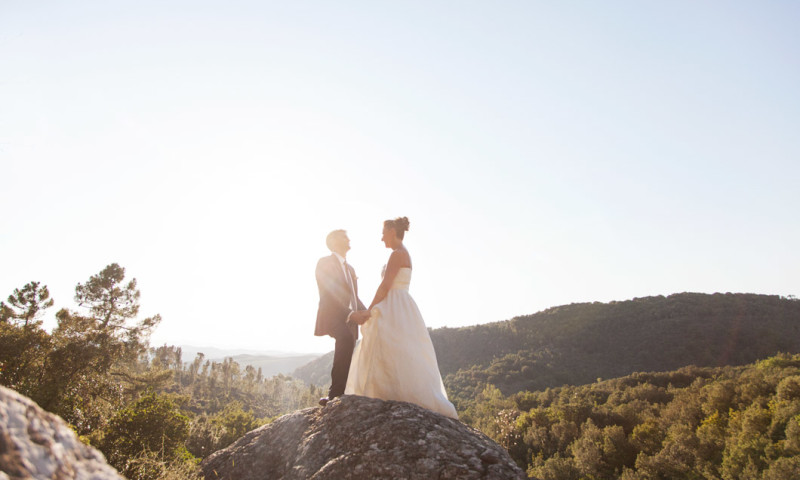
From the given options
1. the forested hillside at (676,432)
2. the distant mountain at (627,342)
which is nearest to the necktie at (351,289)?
the forested hillside at (676,432)

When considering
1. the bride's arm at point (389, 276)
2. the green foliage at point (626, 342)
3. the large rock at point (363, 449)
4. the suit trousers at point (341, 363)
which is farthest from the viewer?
the green foliage at point (626, 342)

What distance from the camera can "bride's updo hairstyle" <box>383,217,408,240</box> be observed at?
6.76 m

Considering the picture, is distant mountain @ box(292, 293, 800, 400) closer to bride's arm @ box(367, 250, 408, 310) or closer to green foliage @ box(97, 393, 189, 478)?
green foliage @ box(97, 393, 189, 478)

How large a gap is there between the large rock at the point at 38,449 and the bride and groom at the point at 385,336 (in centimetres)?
500

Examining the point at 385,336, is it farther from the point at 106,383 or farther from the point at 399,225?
the point at 106,383

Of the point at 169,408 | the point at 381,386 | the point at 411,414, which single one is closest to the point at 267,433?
the point at 381,386

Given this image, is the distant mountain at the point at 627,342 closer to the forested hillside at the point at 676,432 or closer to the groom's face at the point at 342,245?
the forested hillside at the point at 676,432

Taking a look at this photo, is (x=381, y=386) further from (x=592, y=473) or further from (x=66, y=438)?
(x=592, y=473)

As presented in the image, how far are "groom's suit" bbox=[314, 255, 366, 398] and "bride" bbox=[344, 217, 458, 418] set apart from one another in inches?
10.8

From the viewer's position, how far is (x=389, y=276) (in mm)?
6625

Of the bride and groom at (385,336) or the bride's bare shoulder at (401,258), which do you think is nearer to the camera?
the bride and groom at (385,336)

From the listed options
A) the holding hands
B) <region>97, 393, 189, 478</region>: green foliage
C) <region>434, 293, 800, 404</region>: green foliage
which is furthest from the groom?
<region>434, 293, 800, 404</region>: green foliage

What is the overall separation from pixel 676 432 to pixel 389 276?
22.7 meters

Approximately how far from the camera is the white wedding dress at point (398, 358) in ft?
19.9
